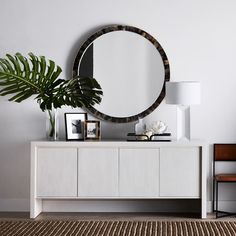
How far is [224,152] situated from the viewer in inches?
261

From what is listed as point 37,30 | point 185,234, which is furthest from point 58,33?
point 185,234

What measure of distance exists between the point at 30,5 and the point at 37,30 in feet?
0.85

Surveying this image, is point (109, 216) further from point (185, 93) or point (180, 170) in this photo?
point (185, 93)

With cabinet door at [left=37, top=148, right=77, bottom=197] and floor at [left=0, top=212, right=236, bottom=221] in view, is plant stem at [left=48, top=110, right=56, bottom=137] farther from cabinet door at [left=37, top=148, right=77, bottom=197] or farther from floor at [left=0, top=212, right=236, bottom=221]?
floor at [left=0, top=212, right=236, bottom=221]

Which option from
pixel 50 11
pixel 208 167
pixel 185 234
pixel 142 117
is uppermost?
pixel 50 11

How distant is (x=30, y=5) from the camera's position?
6.72 metres

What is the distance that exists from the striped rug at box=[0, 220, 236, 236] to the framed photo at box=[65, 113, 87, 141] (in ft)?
2.91

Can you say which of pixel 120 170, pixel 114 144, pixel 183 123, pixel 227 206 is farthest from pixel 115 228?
pixel 227 206

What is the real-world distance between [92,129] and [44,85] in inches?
24.5

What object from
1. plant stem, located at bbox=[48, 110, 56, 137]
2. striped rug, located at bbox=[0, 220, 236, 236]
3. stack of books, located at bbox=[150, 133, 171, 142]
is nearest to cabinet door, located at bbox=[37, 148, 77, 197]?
plant stem, located at bbox=[48, 110, 56, 137]

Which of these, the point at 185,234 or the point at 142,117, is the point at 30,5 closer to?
the point at 142,117

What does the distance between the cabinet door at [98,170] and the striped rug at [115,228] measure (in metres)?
0.44

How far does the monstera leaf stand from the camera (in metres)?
6.32

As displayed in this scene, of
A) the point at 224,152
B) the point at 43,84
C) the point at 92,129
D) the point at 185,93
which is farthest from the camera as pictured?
the point at 224,152
